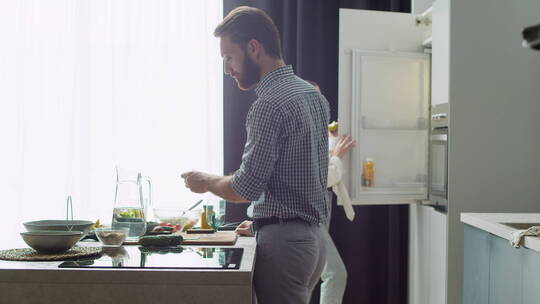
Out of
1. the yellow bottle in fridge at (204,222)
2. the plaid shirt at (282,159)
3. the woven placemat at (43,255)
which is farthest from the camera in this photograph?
the yellow bottle in fridge at (204,222)

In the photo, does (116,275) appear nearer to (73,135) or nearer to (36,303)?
(36,303)

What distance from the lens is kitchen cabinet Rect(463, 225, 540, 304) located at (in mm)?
1850

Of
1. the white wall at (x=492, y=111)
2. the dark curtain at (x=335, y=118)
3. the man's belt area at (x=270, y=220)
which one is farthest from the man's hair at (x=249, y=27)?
the dark curtain at (x=335, y=118)

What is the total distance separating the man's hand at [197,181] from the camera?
1.87 metres

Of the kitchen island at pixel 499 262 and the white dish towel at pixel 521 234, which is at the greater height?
the white dish towel at pixel 521 234

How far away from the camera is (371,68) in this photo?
3.22m

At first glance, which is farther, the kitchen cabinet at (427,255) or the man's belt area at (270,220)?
the kitchen cabinet at (427,255)

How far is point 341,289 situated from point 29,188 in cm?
200

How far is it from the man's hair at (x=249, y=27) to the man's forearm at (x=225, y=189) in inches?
17.1

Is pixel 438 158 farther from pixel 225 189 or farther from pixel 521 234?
pixel 225 189

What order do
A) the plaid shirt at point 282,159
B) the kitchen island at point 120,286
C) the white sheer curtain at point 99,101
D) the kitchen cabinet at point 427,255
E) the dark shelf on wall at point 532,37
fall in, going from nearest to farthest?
the dark shelf on wall at point 532,37 → the kitchen island at point 120,286 → the plaid shirt at point 282,159 → the kitchen cabinet at point 427,255 → the white sheer curtain at point 99,101

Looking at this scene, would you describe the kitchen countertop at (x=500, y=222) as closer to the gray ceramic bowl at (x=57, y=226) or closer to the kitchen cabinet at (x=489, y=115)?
the kitchen cabinet at (x=489, y=115)

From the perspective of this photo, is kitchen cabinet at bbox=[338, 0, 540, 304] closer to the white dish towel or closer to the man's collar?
the white dish towel

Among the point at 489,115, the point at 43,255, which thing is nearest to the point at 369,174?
the point at 489,115
